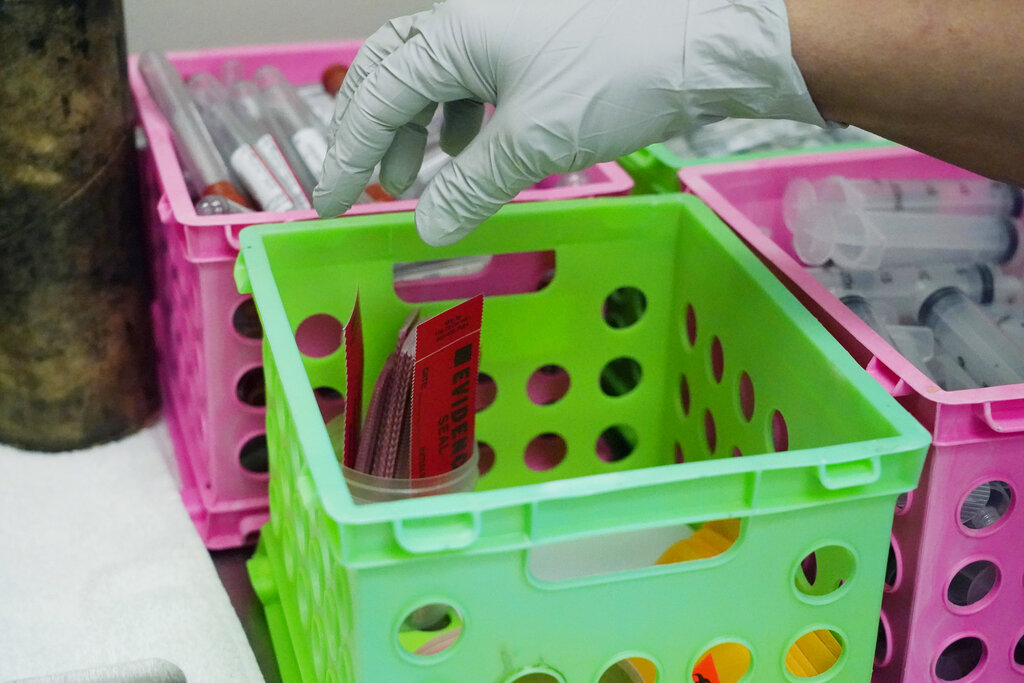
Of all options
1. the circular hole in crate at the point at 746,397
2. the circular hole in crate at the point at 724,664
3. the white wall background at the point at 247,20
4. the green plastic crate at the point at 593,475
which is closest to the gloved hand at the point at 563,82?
the green plastic crate at the point at 593,475

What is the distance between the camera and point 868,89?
710mm

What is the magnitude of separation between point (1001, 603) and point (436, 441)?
15.6 inches

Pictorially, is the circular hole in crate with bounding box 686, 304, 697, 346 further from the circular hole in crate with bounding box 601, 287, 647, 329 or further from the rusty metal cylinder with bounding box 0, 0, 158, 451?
the rusty metal cylinder with bounding box 0, 0, 158, 451

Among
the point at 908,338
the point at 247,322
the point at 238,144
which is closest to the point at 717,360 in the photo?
the point at 908,338

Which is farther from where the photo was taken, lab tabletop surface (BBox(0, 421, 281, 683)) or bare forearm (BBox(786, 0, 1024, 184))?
lab tabletop surface (BBox(0, 421, 281, 683))

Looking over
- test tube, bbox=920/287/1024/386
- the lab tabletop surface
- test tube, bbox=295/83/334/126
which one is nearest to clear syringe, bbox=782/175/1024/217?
test tube, bbox=920/287/1024/386

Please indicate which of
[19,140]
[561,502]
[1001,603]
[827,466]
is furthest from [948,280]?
[19,140]

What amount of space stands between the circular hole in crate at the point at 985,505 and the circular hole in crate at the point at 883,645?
86 millimetres

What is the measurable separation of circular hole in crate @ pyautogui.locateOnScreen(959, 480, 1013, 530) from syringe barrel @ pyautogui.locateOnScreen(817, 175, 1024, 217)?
30 cm

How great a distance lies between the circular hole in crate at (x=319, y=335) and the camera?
3.08 feet

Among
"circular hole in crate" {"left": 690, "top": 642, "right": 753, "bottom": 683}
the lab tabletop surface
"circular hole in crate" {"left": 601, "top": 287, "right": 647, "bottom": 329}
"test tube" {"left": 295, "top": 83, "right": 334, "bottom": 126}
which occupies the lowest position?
the lab tabletop surface

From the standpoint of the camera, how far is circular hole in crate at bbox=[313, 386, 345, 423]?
37.9 inches

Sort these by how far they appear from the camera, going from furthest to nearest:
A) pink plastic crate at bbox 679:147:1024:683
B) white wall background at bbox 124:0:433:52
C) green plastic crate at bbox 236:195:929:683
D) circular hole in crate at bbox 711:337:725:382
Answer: white wall background at bbox 124:0:433:52
circular hole in crate at bbox 711:337:725:382
pink plastic crate at bbox 679:147:1024:683
green plastic crate at bbox 236:195:929:683

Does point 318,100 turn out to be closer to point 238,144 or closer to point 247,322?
point 238,144
